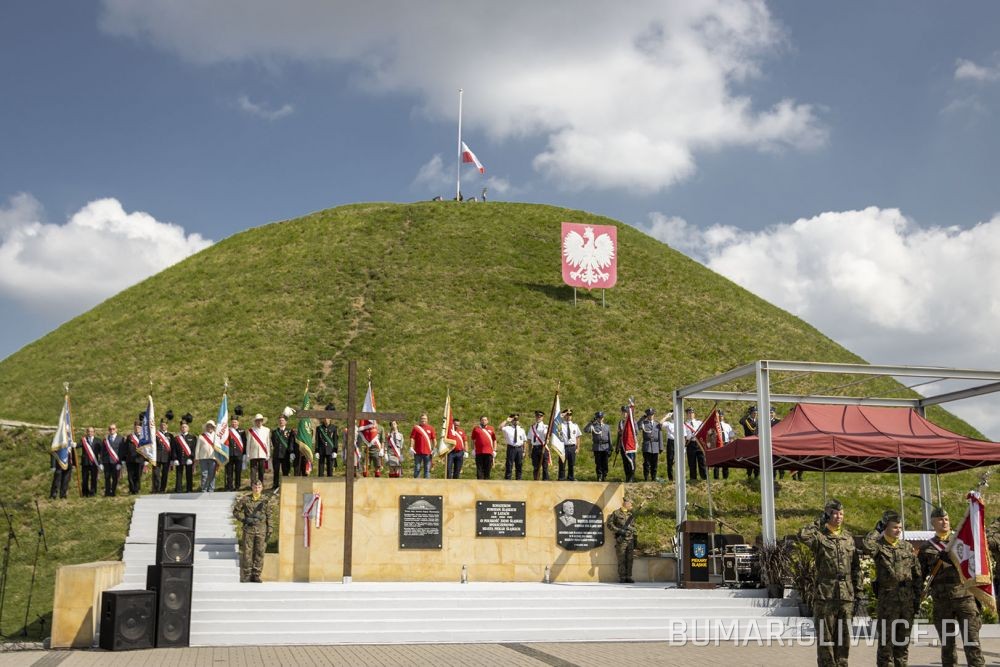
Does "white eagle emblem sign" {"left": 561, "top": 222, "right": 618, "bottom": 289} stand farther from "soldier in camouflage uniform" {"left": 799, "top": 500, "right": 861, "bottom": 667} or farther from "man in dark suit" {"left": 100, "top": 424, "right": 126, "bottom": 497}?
"soldier in camouflage uniform" {"left": 799, "top": 500, "right": 861, "bottom": 667}

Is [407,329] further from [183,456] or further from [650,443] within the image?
[650,443]

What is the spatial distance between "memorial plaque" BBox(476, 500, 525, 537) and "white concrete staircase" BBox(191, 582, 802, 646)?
9.03ft

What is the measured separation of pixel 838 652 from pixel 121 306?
133 feet

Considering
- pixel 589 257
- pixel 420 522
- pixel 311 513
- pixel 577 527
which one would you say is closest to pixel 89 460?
pixel 311 513

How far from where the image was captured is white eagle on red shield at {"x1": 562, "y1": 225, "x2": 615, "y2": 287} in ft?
131

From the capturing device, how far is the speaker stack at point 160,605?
11.9 meters

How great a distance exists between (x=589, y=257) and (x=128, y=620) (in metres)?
31.1

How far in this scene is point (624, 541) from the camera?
18.3 m

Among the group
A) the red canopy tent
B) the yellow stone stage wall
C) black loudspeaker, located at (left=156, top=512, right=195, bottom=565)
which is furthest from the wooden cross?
the red canopy tent

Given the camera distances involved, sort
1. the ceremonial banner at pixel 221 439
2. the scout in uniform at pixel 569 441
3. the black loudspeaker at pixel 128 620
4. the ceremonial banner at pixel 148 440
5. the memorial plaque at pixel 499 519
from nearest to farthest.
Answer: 1. the black loudspeaker at pixel 128 620
2. the memorial plaque at pixel 499 519
3. the ceremonial banner at pixel 221 439
4. the ceremonial banner at pixel 148 440
5. the scout in uniform at pixel 569 441

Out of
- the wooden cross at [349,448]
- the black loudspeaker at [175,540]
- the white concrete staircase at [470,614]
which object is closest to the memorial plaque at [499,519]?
the white concrete staircase at [470,614]

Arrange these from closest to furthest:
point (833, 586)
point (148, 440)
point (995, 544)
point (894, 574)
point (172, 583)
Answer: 1. point (833, 586)
2. point (894, 574)
3. point (172, 583)
4. point (995, 544)
5. point (148, 440)

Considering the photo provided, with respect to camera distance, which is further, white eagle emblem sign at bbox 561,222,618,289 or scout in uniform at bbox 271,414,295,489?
white eagle emblem sign at bbox 561,222,618,289

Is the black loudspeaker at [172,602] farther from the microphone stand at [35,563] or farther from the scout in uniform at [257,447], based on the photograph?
the scout in uniform at [257,447]
